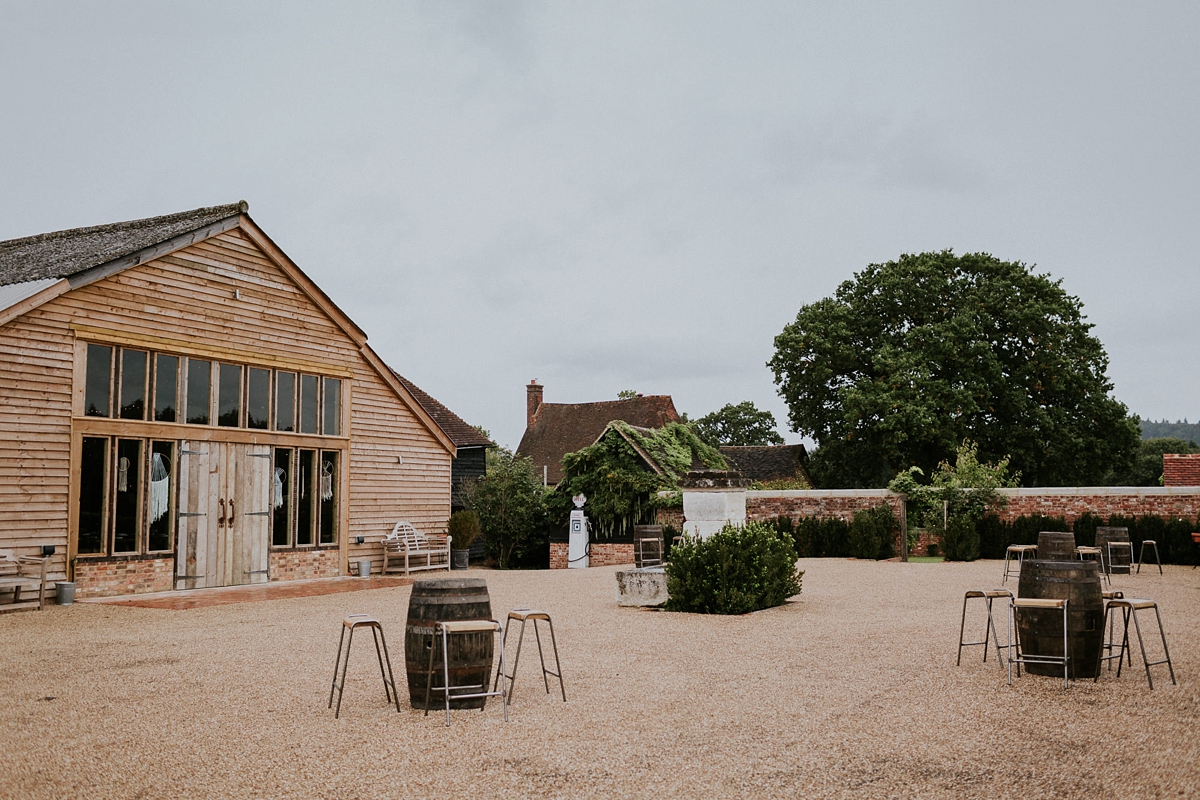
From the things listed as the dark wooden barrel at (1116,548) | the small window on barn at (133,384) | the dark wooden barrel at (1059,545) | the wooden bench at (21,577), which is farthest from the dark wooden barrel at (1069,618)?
the small window on barn at (133,384)

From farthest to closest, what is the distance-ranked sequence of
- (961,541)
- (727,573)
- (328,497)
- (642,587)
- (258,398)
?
(961,541)
(328,497)
(258,398)
(642,587)
(727,573)

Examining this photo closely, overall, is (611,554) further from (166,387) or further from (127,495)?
(127,495)

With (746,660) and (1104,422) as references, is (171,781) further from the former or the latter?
(1104,422)

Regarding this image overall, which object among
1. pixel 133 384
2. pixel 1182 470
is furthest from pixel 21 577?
pixel 1182 470

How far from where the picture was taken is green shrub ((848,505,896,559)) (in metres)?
23.0

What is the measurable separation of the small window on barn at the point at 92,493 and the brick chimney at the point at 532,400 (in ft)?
95.6

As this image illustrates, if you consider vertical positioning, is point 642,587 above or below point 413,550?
below

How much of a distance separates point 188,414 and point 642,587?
8070 mm

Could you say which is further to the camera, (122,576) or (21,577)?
(122,576)

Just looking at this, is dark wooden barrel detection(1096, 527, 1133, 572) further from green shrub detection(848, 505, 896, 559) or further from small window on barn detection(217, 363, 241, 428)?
small window on barn detection(217, 363, 241, 428)

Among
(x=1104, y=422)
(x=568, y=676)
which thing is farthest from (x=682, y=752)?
(x=1104, y=422)

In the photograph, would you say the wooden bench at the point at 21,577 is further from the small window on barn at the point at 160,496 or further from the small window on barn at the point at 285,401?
the small window on barn at the point at 285,401

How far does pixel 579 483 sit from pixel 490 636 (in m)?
20.3

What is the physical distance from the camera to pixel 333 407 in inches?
736
